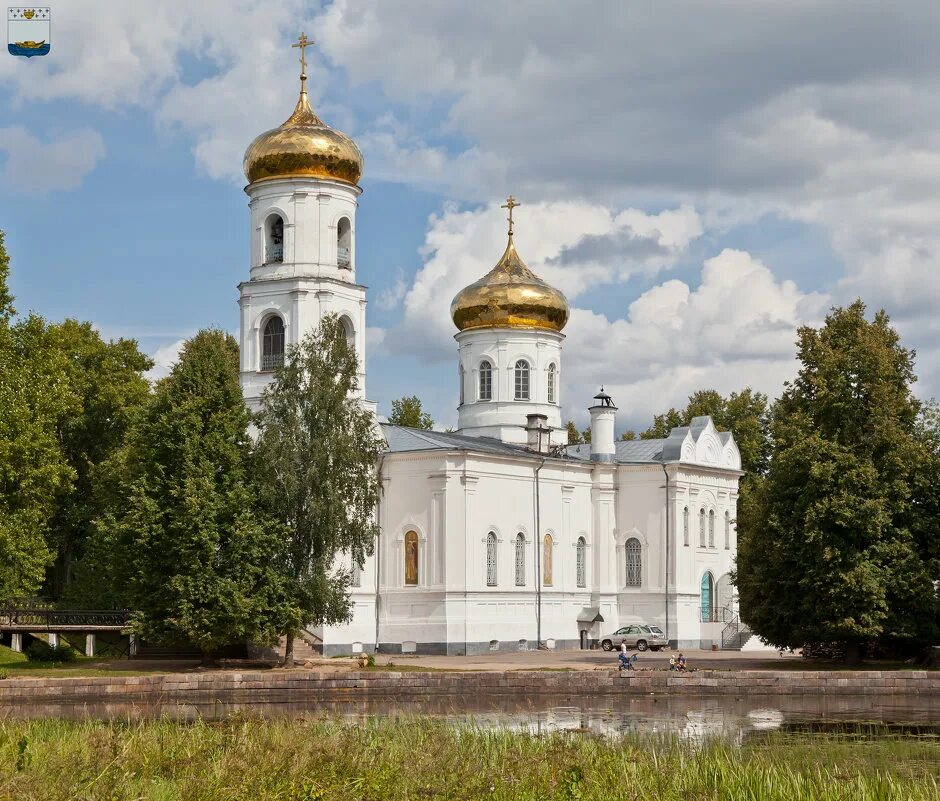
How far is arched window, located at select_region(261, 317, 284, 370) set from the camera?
152ft

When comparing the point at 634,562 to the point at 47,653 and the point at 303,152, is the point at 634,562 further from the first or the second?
the point at 47,653

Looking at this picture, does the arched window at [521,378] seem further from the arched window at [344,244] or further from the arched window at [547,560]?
the arched window at [344,244]

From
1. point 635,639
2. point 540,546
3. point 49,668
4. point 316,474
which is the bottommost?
point 635,639

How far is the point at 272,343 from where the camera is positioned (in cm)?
4672

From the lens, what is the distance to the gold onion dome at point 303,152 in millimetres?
45969

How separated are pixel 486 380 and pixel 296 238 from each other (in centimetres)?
1496

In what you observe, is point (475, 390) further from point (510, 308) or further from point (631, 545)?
point (631, 545)

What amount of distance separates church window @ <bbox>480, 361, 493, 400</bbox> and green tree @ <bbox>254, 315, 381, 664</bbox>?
1804 cm

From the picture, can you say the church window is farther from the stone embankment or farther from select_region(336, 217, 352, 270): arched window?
the stone embankment

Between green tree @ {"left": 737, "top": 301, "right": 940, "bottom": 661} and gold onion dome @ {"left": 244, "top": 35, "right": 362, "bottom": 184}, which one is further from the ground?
gold onion dome @ {"left": 244, "top": 35, "right": 362, "bottom": 184}

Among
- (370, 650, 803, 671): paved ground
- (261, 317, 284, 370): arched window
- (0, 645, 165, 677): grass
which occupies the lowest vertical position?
(370, 650, 803, 671): paved ground

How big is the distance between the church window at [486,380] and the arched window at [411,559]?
37.5ft

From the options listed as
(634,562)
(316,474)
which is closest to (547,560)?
(634,562)

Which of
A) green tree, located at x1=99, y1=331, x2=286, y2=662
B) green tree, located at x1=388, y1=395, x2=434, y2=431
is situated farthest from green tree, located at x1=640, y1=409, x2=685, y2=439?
green tree, located at x1=99, y1=331, x2=286, y2=662
